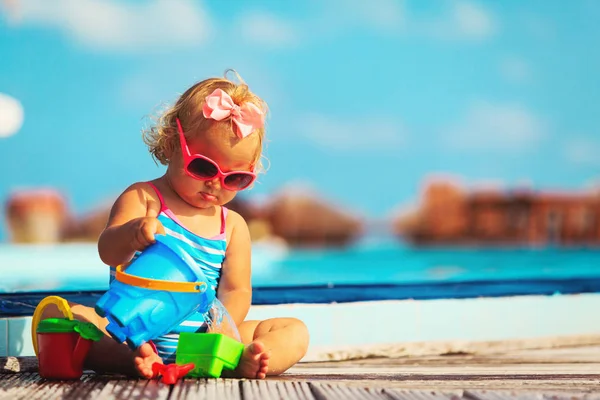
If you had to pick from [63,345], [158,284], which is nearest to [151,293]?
[158,284]

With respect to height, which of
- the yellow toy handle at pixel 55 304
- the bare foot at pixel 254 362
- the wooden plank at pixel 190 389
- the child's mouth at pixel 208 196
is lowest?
the wooden plank at pixel 190 389

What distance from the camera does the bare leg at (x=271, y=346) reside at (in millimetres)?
1739

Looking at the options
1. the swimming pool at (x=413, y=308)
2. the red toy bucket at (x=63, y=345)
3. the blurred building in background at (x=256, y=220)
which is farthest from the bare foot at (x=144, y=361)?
the blurred building in background at (x=256, y=220)

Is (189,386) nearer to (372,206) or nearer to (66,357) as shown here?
(66,357)

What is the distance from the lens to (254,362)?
1.74 m

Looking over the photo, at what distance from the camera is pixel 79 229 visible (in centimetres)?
1802

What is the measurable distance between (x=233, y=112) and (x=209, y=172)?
17 centimetres

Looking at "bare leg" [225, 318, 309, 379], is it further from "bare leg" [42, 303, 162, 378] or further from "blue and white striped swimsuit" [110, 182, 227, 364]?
"bare leg" [42, 303, 162, 378]

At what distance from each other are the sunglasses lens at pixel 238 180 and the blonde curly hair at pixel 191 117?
8cm

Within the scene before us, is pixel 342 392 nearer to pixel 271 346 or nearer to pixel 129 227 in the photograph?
pixel 271 346

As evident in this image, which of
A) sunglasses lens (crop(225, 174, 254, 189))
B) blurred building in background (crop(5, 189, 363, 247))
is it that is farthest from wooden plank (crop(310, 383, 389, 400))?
blurred building in background (crop(5, 189, 363, 247))

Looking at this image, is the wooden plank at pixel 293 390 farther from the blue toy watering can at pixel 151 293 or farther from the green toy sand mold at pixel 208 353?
the blue toy watering can at pixel 151 293

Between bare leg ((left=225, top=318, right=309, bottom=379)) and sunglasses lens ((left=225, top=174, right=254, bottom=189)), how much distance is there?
0.40m

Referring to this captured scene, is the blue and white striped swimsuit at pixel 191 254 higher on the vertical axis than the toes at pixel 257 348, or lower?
higher
